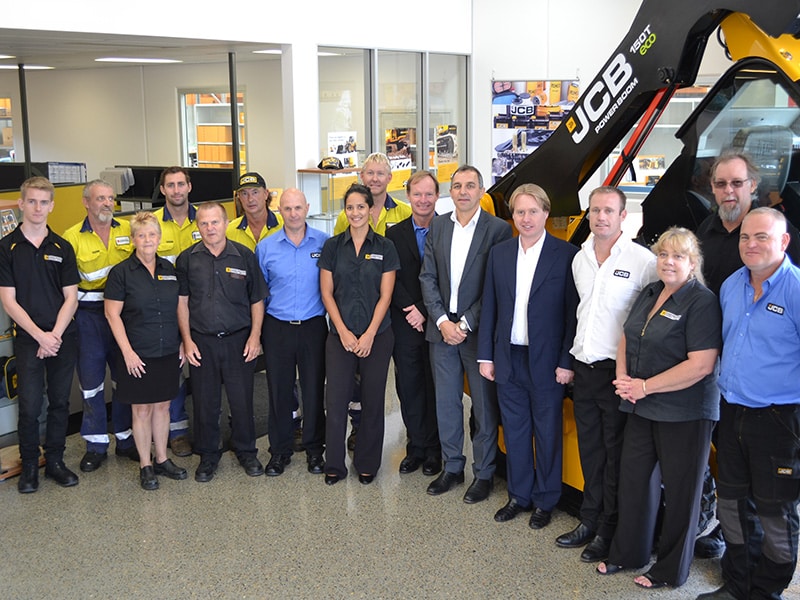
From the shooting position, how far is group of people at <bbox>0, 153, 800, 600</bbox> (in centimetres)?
329

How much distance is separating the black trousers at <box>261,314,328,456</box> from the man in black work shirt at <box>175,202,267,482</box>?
0.35ft

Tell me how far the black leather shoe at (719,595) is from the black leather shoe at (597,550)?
1.54 ft

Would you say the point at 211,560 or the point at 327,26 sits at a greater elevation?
the point at 327,26

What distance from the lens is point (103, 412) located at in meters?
4.89

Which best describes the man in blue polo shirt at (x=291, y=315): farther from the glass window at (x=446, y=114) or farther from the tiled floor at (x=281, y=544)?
the glass window at (x=446, y=114)

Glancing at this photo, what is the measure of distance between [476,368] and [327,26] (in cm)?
484

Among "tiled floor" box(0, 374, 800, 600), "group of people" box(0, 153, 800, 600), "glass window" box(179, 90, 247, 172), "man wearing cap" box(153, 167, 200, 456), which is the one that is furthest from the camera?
"glass window" box(179, 90, 247, 172)

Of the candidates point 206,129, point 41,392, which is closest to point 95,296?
point 41,392

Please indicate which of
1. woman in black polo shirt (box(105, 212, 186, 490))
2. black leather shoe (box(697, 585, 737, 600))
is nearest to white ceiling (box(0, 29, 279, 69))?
woman in black polo shirt (box(105, 212, 186, 490))

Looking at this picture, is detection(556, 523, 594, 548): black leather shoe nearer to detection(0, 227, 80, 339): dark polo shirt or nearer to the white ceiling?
detection(0, 227, 80, 339): dark polo shirt

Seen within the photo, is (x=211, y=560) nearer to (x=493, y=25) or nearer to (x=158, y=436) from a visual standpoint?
(x=158, y=436)

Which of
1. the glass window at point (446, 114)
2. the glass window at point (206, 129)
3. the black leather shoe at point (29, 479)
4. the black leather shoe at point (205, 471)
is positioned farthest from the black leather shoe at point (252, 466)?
the glass window at point (206, 129)

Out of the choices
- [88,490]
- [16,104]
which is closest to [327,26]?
[88,490]

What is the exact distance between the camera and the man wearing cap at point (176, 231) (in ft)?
16.6
